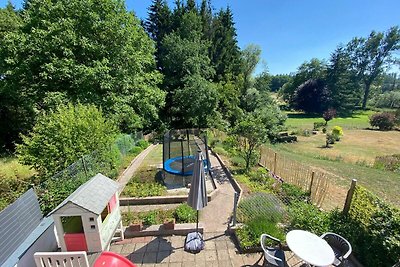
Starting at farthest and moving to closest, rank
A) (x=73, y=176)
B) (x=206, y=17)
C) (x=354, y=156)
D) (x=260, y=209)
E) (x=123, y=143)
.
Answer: (x=206, y=17), (x=354, y=156), (x=123, y=143), (x=73, y=176), (x=260, y=209)

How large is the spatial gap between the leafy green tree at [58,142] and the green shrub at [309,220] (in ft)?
24.6

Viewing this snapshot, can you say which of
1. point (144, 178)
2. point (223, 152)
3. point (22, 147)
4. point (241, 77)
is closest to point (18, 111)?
point (22, 147)

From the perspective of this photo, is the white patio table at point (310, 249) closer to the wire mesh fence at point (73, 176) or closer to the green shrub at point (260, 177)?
the green shrub at point (260, 177)

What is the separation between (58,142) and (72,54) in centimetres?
681

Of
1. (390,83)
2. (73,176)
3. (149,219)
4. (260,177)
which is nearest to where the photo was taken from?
(149,219)

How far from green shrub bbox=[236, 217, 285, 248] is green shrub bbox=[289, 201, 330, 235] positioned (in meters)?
0.58

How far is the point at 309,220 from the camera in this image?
594 cm

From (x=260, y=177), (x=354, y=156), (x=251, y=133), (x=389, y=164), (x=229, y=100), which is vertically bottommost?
(x=354, y=156)

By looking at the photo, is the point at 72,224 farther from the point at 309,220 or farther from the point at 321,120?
the point at 321,120

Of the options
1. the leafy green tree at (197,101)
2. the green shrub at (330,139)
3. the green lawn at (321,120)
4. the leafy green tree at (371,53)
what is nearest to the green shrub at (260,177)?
the leafy green tree at (197,101)

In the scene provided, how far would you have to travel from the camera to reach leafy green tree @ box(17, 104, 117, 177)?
7047 millimetres

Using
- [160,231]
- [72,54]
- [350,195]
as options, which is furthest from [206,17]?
[160,231]

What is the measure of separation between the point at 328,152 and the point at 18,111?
2712 cm

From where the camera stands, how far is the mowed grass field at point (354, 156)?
9.76 metres
